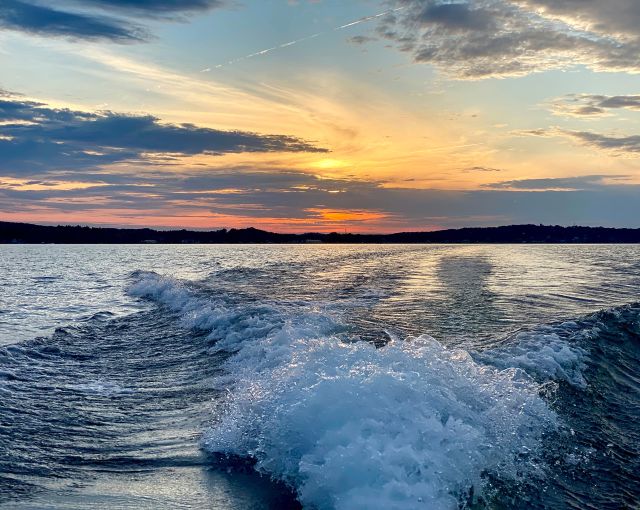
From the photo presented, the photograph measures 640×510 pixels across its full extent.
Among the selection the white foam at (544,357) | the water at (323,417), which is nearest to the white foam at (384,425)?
the water at (323,417)

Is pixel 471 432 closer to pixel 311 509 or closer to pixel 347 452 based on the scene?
pixel 347 452

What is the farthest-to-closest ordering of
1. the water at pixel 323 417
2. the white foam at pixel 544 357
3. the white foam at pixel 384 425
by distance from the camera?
1. the white foam at pixel 544 357
2. the water at pixel 323 417
3. the white foam at pixel 384 425

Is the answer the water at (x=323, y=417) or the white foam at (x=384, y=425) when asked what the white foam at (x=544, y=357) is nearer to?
the water at (x=323, y=417)

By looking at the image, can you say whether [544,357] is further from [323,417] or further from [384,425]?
[323,417]

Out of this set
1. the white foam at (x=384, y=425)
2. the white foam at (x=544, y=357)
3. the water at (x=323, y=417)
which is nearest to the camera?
the white foam at (x=384, y=425)

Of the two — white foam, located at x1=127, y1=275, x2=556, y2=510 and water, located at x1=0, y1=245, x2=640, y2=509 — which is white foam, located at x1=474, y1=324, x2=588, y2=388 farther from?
white foam, located at x1=127, y1=275, x2=556, y2=510

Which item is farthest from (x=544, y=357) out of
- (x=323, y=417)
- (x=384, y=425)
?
(x=323, y=417)

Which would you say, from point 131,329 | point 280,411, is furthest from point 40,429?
point 131,329

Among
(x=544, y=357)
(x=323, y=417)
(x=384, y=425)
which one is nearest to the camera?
(x=384, y=425)

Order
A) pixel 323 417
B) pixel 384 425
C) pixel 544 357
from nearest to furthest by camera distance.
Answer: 1. pixel 384 425
2. pixel 323 417
3. pixel 544 357

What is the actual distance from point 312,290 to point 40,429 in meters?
18.9

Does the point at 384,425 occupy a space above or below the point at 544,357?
above

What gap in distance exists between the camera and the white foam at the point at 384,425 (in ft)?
17.1

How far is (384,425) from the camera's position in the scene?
19.1 ft
